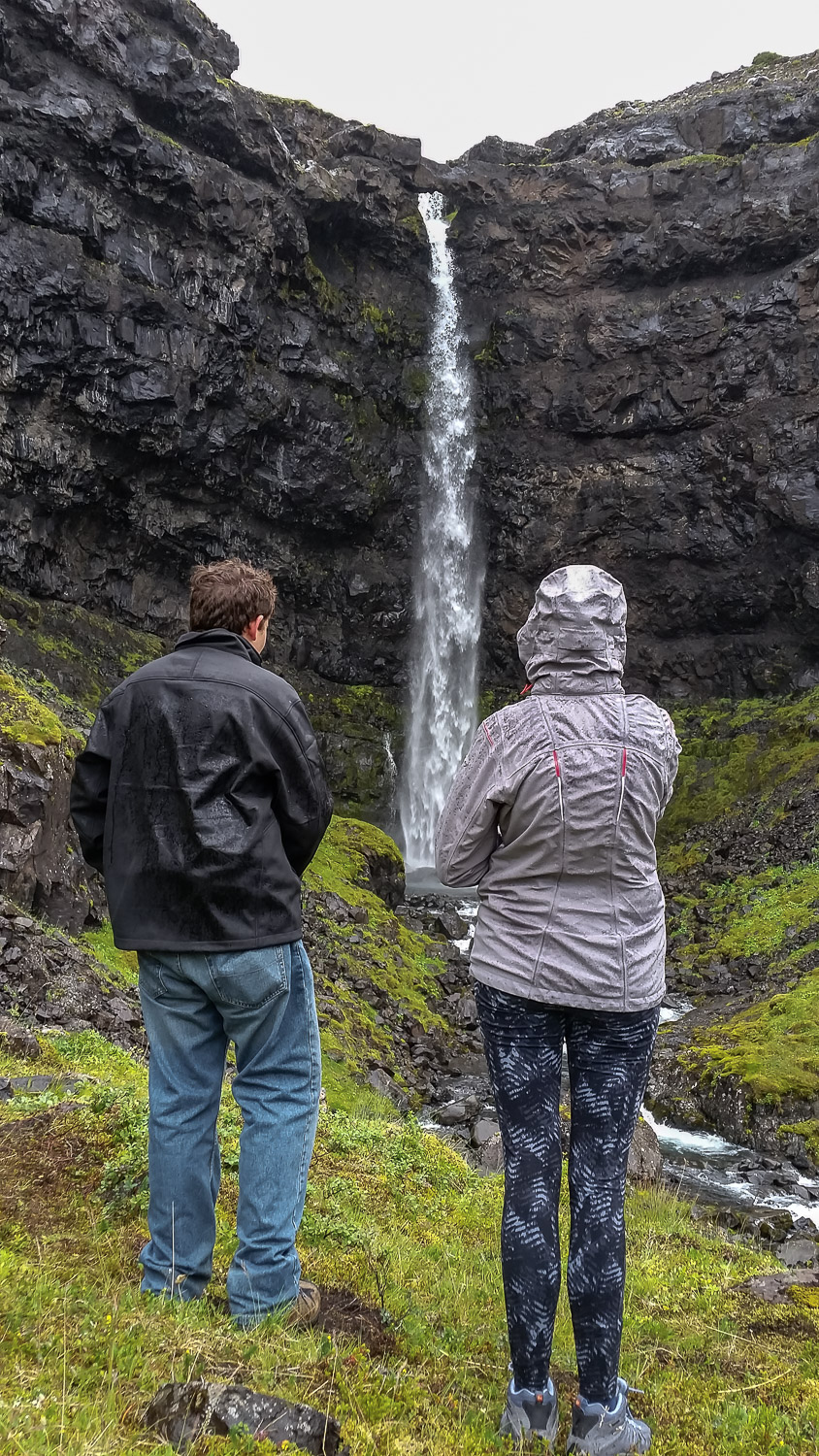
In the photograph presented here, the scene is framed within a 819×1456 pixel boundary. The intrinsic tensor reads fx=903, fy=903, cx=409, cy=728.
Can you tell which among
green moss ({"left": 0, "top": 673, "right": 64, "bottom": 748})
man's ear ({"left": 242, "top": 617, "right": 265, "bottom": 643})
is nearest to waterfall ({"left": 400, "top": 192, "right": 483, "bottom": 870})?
green moss ({"left": 0, "top": 673, "right": 64, "bottom": 748})

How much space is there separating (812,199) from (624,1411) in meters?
43.5

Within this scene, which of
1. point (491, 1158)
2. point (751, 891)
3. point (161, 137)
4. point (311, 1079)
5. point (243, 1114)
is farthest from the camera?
point (161, 137)

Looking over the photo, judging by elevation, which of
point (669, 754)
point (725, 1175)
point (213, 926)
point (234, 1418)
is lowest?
point (725, 1175)

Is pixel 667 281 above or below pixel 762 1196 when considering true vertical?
above

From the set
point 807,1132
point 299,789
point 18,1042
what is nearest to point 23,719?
point 18,1042

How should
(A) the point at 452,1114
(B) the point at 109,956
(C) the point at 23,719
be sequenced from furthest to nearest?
(C) the point at 23,719 < (B) the point at 109,956 < (A) the point at 452,1114

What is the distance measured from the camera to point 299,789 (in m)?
3.28

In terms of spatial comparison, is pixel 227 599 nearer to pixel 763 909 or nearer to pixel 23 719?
pixel 23 719

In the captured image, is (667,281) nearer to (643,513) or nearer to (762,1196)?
(643,513)

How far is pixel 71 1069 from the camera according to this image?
683 cm

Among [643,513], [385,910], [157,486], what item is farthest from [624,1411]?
[643,513]

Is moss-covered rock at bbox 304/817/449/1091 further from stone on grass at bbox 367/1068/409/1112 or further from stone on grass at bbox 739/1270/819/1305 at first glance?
stone on grass at bbox 739/1270/819/1305

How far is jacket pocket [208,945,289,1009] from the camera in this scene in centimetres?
307

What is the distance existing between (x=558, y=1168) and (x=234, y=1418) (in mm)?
1227
